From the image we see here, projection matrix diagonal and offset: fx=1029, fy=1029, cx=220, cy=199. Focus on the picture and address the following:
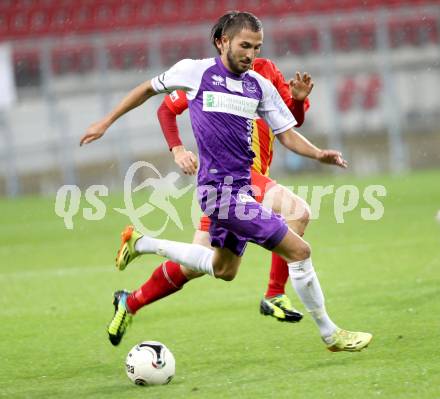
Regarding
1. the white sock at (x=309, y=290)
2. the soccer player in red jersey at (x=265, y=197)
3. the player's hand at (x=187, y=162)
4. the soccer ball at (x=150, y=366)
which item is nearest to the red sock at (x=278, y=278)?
the soccer player in red jersey at (x=265, y=197)

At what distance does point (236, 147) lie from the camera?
17.9ft

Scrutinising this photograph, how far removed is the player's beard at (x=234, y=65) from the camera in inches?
213

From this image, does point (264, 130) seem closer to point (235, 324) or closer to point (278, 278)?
point (278, 278)

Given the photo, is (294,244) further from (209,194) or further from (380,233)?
(380,233)

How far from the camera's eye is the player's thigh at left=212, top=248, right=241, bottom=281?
562 cm

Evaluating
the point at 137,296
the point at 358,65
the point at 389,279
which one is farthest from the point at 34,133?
the point at 137,296

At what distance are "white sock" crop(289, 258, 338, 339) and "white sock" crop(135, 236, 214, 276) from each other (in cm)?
52

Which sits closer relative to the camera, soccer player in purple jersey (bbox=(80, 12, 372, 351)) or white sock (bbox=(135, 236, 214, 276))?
soccer player in purple jersey (bbox=(80, 12, 372, 351))

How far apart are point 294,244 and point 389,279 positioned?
10.4ft

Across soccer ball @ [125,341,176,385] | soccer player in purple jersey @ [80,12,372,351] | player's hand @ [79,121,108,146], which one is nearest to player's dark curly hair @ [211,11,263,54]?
soccer player in purple jersey @ [80,12,372,351]

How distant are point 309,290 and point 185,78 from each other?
1319 millimetres

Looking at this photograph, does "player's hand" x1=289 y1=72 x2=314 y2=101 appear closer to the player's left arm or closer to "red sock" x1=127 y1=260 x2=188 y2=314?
→ the player's left arm

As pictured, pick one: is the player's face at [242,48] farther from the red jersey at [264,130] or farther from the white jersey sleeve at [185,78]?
the red jersey at [264,130]

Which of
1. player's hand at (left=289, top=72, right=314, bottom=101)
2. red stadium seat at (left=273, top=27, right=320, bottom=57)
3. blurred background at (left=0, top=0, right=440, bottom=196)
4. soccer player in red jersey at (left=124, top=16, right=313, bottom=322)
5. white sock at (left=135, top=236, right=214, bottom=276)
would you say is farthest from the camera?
red stadium seat at (left=273, top=27, right=320, bottom=57)
